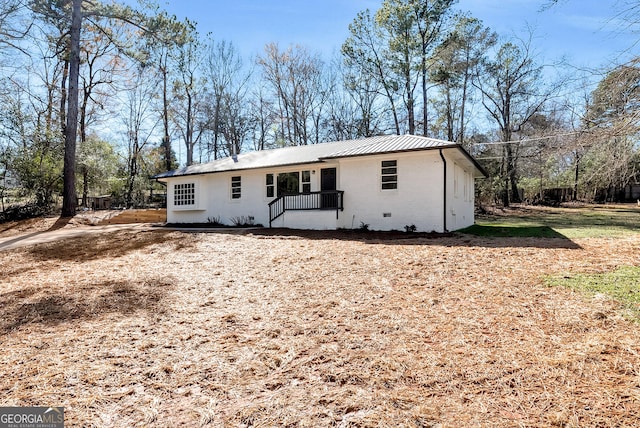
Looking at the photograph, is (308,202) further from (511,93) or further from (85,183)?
(511,93)

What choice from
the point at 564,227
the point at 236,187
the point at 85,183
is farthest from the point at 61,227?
the point at 564,227

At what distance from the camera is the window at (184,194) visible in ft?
57.2

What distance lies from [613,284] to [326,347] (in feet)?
12.9

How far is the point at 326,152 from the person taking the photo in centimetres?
1444

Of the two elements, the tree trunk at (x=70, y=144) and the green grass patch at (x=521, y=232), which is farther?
the tree trunk at (x=70, y=144)

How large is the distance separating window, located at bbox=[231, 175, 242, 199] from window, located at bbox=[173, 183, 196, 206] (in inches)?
94.0

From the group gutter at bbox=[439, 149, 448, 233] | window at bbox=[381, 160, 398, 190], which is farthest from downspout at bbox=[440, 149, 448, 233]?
window at bbox=[381, 160, 398, 190]

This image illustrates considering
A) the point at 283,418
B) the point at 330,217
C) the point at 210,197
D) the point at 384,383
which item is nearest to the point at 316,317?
the point at 384,383

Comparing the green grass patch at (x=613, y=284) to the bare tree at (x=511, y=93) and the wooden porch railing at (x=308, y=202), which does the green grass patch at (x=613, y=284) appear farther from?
the bare tree at (x=511, y=93)

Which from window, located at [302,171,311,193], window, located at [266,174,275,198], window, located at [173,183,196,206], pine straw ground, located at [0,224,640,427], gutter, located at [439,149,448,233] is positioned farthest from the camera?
window, located at [173,183,196,206]

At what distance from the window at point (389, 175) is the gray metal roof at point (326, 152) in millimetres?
589

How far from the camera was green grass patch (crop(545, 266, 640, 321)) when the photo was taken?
366cm

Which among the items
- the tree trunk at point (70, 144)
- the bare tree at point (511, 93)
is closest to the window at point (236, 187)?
the tree trunk at point (70, 144)

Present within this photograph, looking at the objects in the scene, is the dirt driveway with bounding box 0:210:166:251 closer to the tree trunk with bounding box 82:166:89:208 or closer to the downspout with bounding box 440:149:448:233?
the tree trunk with bounding box 82:166:89:208
